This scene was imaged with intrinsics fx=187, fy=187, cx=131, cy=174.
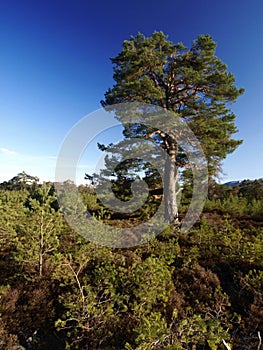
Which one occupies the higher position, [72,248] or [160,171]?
[160,171]

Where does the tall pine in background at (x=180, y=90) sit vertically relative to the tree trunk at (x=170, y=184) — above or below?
above

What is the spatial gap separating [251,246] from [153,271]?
3208mm

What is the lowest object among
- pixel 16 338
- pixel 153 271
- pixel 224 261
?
pixel 16 338

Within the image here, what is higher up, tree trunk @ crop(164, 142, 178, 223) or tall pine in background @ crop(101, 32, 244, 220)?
tall pine in background @ crop(101, 32, 244, 220)

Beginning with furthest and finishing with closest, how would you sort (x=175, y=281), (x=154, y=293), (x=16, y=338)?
1. (x=175, y=281)
2. (x=154, y=293)
3. (x=16, y=338)

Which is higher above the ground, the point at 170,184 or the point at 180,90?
the point at 180,90

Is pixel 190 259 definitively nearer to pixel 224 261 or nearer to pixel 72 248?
pixel 224 261

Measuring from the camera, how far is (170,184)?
33.4 ft

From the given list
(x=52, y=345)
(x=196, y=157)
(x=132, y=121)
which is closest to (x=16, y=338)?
(x=52, y=345)

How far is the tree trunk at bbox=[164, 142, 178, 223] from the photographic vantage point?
9.72 metres

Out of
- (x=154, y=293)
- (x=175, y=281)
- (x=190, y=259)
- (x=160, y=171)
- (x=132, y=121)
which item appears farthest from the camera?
(x=160, y=171)

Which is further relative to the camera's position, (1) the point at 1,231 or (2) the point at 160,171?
(2) the point at 160,171

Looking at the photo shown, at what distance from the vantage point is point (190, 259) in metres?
4.89

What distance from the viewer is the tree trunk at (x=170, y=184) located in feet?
31.9
